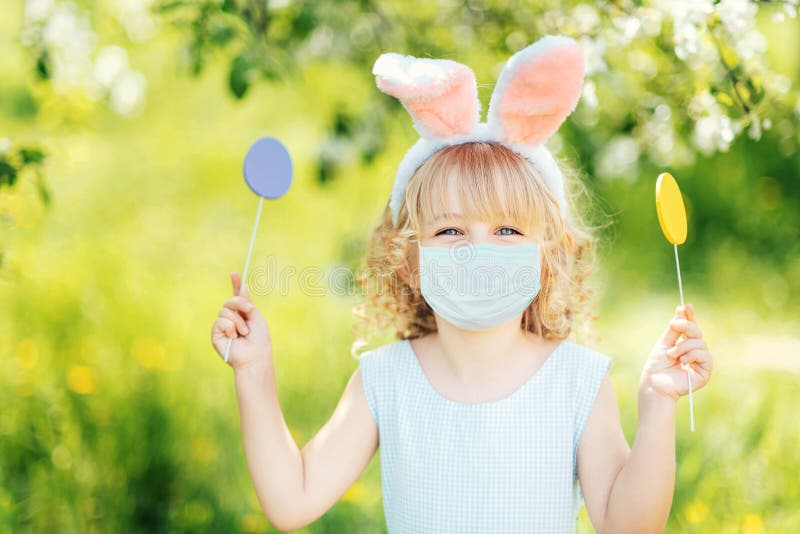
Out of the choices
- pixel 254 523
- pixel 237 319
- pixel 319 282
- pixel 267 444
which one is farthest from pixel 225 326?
pixel 319 282

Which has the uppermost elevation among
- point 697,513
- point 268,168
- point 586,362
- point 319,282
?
point 268,168

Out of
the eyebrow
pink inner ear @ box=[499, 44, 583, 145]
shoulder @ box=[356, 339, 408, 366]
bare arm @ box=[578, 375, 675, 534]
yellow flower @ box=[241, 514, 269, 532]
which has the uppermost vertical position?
pink inner ear @ box=[499, 44, 583, 145]

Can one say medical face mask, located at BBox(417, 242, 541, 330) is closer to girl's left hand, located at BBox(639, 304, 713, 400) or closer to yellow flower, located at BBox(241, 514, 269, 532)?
girl's left hand, located at BBox(639, 304, 713, 400)

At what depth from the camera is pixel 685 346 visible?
1.39m

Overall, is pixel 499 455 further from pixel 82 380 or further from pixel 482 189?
pixel 82 380

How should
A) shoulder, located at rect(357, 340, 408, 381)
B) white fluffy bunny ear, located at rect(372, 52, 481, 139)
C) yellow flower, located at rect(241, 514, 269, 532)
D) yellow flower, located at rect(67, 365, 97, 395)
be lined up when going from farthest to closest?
1. yellow flower, located at rect(67, 365, 97, 395)
2. yellow flower, located at rect(241, 514, 269, 532)
3. shoulder, located at rect(357, 340, 408, 381)
4. white fluffy bunny ear, located at rect(372, 52, 481, 139)

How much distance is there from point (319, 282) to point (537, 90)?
2422 millimetres

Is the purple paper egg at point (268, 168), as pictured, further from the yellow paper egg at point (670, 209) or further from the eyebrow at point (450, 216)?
the yellow paper egg at point (670, 209)

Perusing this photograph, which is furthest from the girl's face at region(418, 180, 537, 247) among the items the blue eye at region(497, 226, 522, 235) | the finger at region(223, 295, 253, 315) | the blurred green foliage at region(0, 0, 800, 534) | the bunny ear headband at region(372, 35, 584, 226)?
the blurred green foliage at region(0, 0, 800, 534)

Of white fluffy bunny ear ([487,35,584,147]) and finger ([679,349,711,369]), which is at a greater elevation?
white fluffy bunny ear ([487,35,584,147])

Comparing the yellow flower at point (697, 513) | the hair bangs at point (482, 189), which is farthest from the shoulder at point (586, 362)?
the yellow flower at point (697, 513)

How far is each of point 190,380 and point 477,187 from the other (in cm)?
159

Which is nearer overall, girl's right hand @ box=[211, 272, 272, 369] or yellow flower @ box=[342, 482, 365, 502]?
girl's right hand @ box=[211, 272, 272, 369]

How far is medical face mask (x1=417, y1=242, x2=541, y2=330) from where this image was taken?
4.86ft
